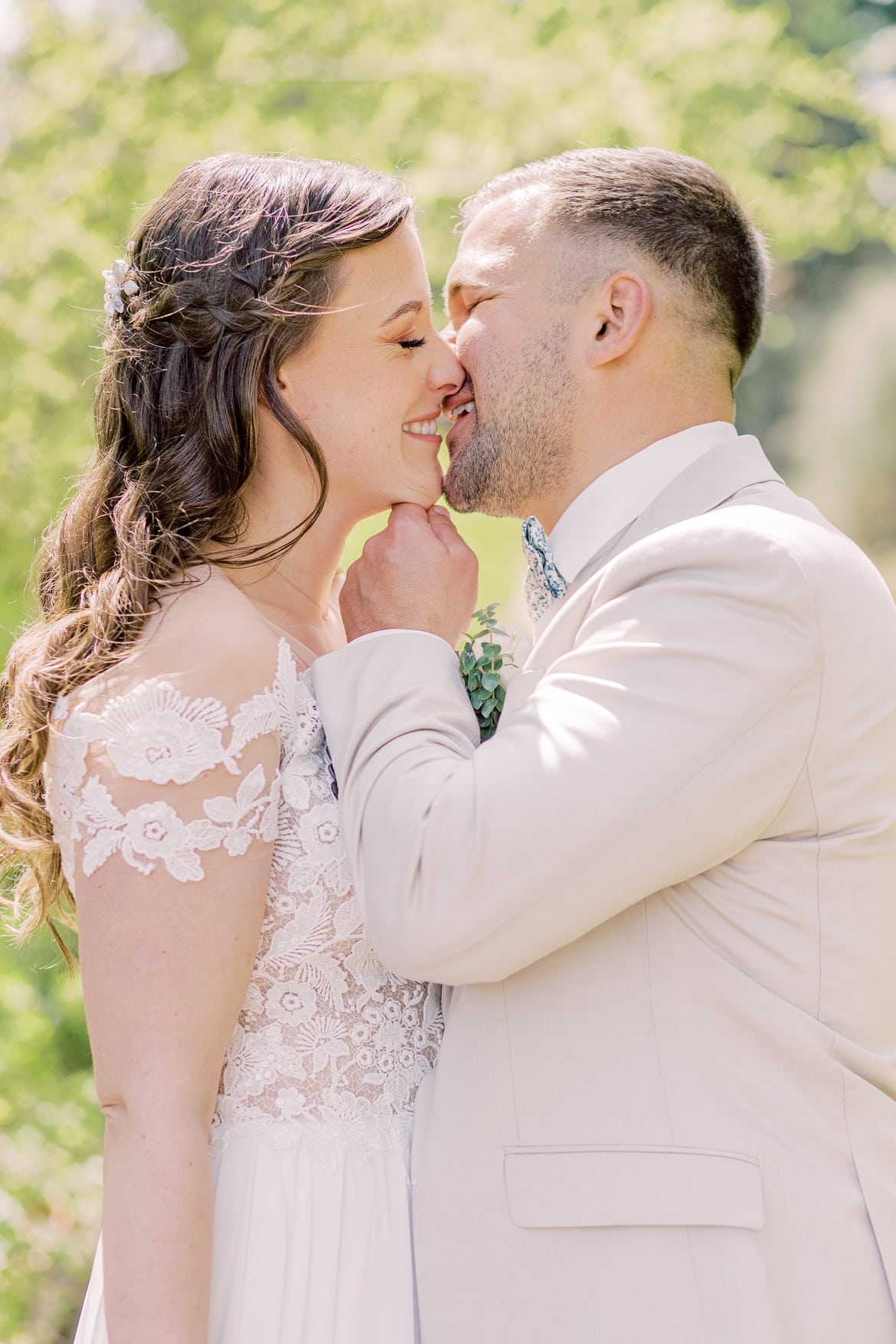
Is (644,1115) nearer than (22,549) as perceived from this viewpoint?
Yes

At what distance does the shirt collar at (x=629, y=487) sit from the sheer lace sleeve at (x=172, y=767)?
76cm

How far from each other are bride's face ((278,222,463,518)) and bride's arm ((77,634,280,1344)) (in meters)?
0.74

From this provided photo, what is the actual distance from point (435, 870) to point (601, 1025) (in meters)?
0.42

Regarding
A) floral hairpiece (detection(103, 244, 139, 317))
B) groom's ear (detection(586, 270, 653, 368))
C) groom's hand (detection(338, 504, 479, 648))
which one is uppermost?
floral hairpiece (detection(103, 244, 139, 317))

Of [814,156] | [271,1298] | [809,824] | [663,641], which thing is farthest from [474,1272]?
[814,156]

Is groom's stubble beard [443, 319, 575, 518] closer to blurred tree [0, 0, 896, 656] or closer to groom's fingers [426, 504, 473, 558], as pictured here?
groom's fingers [426, 504, 473, 558]

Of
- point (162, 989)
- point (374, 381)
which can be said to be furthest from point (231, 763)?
point (374, 381)

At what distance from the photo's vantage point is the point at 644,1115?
2018 millimetres

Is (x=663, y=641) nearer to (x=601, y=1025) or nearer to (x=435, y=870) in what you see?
(x=435, y=870)

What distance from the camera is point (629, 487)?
2.71 m

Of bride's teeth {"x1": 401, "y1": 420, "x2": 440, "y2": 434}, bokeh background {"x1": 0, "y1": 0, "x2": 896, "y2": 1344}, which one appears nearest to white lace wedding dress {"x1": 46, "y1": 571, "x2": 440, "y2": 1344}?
bride's teeth {"x1": 401, "y1": 420, "x2": 440, "y2": 434}

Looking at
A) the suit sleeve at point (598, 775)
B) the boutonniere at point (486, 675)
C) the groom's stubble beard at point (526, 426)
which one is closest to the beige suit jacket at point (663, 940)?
the suit sleeve at point (598, 775)

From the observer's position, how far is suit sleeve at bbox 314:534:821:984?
75.1 inches

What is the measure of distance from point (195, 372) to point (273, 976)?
1.17m
